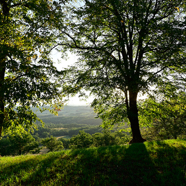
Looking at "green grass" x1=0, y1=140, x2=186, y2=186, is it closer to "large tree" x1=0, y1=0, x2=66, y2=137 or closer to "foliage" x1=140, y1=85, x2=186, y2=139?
"large tree" x1=0, y1=0, x2=66, y2=137

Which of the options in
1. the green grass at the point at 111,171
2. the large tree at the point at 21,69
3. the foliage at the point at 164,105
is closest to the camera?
the green grass at the point at 111,171

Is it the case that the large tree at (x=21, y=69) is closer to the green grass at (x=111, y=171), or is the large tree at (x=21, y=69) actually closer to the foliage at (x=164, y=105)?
the green grass at (x=111, y=171)

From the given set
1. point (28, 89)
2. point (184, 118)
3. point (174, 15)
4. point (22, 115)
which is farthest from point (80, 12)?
point (184, 118)

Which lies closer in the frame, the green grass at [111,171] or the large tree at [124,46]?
the green grass at [111,171]

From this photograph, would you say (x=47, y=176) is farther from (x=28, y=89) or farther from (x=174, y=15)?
(x=174, y=15)

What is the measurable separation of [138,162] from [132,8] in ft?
31.5

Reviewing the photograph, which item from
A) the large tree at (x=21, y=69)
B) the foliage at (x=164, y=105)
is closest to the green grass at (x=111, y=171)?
the large tree at (x=21, y=69)

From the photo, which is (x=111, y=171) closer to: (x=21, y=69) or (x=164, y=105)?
(x=21, y=69)

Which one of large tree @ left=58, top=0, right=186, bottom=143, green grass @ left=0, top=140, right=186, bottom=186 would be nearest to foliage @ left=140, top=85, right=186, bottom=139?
large tree @ left=58, top=0, right=186, bottom=143

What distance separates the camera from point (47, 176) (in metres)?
5.25

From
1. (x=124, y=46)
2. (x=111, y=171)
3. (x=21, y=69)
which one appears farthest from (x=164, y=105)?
(x=21, y=69)

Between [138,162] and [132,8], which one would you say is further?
[132,8]

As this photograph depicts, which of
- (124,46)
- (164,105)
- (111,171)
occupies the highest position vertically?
(124,46)

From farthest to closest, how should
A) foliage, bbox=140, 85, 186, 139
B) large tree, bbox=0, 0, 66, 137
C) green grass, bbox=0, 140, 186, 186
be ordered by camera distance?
foliage, bbox=140, 85, 186, 139
large tree, bbox=0, 0, 66, 137
green grass, bbox=0, 140, 186, 186
